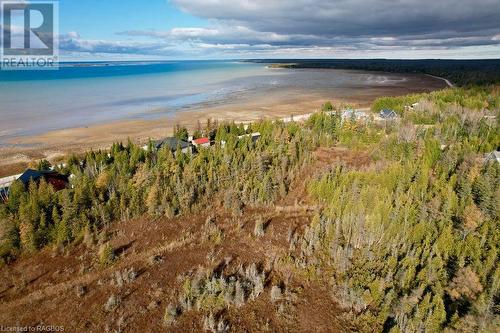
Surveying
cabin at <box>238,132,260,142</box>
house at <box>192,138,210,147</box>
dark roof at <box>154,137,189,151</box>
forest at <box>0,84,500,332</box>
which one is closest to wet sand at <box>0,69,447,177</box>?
dark roof at <box>154,137,189,151</box>

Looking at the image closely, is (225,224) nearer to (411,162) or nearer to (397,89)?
(411,162)

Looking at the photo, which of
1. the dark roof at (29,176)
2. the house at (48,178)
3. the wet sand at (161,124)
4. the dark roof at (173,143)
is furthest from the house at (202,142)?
the dark roof at (29,176)

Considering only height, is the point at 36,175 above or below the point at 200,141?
below

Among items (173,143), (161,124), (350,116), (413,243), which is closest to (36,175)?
(173,143)

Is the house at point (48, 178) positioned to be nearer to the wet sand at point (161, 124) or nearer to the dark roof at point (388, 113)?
the wet sand at point (161, 124)

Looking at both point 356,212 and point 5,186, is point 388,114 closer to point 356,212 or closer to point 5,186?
point 356,212
